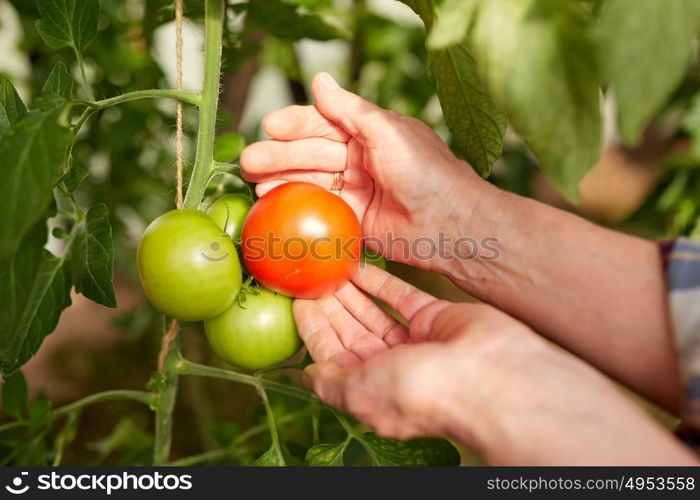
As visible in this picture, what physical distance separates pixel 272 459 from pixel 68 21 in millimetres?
619

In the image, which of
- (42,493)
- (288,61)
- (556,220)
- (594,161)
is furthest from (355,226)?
(288,61)

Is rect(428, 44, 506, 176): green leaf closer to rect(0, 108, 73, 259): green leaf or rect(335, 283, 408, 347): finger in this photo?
rect(335, 283, 408, 347): finger

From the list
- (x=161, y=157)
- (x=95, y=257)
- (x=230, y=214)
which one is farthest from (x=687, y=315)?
(x=161, y=157)

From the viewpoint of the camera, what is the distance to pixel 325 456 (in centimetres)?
80

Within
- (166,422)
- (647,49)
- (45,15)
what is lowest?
(166,422)

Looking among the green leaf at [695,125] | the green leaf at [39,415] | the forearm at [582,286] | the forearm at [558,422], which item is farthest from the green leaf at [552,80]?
the green leaf at [695,125]

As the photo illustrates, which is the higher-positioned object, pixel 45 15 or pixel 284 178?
pixel 45 15

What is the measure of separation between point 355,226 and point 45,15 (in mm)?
465

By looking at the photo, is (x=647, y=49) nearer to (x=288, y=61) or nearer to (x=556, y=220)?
(x=556, y=220)

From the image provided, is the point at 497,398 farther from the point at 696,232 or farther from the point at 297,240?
the point at 696,232

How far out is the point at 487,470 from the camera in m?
0.67

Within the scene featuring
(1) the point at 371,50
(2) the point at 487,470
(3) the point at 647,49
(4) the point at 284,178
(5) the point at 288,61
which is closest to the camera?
(3) the point at 647,49

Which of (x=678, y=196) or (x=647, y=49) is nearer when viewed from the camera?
(x=647, y=49)

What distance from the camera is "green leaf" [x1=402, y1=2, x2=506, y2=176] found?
2.39ft
